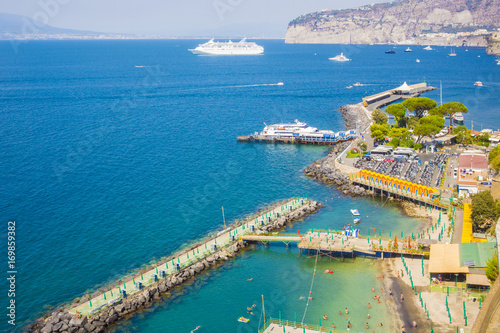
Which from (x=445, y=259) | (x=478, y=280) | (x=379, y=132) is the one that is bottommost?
(x=478, y=280)

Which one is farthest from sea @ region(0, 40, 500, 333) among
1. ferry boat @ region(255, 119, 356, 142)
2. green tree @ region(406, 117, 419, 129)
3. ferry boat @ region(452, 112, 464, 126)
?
green tree @ region(406, 117, 419, 129)

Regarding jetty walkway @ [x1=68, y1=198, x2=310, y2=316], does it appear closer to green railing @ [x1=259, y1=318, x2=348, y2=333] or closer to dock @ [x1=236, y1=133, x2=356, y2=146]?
green railing @ [x1=259, y1=318, x2=348, y2=333]

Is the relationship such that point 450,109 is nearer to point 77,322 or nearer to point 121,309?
point 121,309

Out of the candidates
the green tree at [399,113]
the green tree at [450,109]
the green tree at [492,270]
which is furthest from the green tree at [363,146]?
the green tree at [492,270]

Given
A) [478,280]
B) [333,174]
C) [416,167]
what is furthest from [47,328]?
[416,167]

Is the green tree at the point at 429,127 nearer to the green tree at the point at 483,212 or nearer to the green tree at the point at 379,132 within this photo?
the green tree at the point at 379,132

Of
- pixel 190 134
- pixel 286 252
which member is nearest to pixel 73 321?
pixel 286 252
